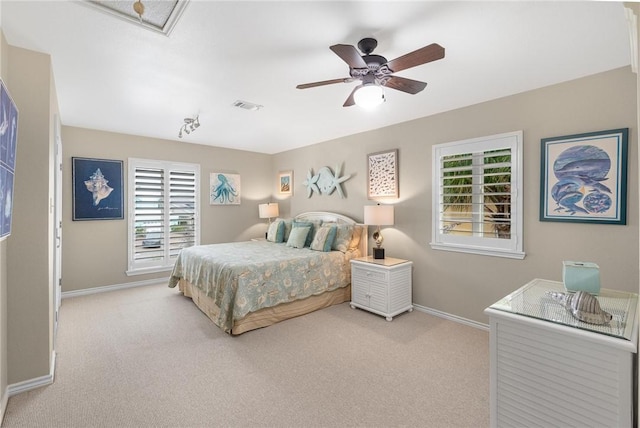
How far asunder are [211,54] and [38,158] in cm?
153

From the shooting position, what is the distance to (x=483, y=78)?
275 cm

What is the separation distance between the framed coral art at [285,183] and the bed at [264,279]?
1.61 meters

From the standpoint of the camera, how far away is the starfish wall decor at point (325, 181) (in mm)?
4895

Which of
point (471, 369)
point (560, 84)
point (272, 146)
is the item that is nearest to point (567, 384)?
point (471, 369)

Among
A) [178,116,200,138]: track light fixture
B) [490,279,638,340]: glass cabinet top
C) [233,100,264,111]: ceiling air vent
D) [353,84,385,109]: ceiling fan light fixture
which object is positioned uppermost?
[233,100,264,111]: ceiling air vent

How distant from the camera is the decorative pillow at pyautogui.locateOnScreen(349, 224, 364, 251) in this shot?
4.32 m

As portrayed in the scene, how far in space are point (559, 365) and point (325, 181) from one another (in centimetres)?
413

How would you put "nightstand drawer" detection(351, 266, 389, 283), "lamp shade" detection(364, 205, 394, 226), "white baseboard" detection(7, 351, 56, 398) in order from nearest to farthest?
"white baseboard" detection(7, 351, 56, 398) < "nightstand drawer" detection(351, 266, 389, 283) < "lamp shade" detection(364, 205, 394, 226)

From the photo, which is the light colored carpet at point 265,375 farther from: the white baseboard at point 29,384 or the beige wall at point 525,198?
the beige wall at point 525,198

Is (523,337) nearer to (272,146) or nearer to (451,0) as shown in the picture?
(451,0)

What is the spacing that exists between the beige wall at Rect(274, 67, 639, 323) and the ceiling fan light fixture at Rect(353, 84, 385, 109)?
1760 millimetres

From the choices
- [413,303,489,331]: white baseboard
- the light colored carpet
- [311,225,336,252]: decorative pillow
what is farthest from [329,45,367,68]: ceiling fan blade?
[413,303,489,331]: white baseboard

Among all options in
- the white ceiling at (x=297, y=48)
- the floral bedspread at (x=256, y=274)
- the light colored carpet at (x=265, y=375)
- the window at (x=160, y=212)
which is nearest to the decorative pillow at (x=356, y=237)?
the floral bedspread at (x=256, y=274)

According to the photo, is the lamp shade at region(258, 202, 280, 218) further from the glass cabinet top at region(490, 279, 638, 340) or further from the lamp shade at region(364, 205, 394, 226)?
Answer: the glass cabinet top at region(490, 279, 638, 340)
